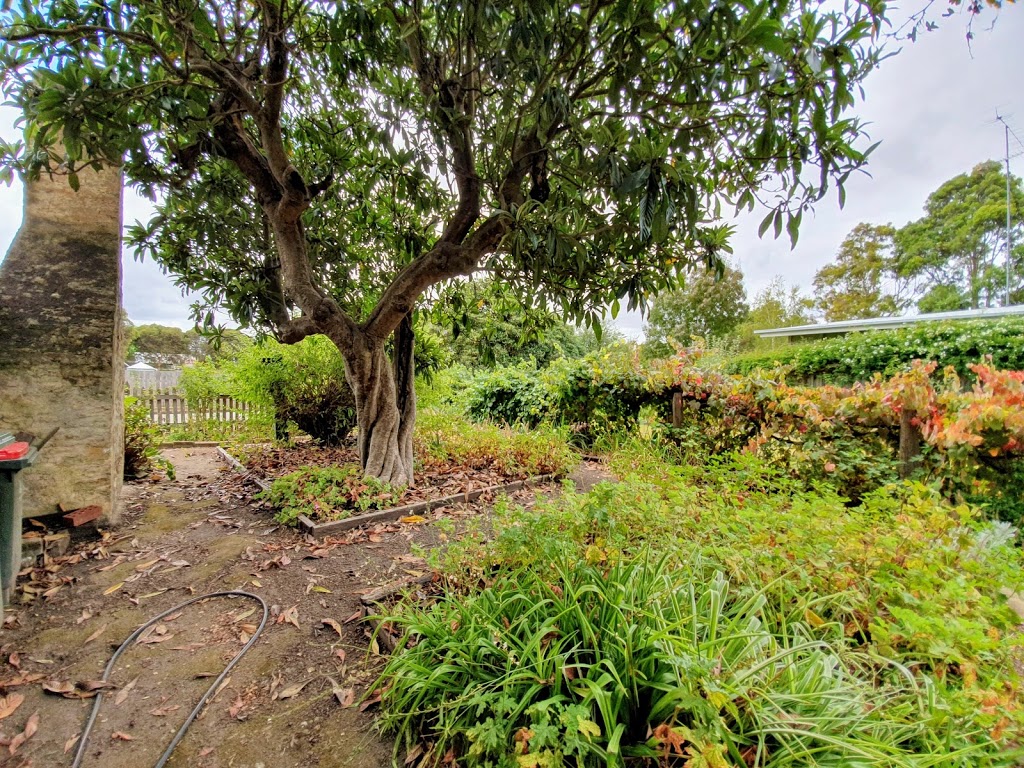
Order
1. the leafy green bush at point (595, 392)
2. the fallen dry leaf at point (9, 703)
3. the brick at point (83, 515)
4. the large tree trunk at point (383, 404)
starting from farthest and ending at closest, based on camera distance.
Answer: the leafy green bush at point (595, 392) → the large tree trunk at point (383, 404) → the brick at point (83, 515) → the fallen dry leaf at point (9, 703)

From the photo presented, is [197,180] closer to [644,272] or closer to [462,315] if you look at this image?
[462,315]

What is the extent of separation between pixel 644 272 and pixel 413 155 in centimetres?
166

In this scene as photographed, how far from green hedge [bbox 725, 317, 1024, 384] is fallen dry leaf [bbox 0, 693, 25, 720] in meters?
6.41

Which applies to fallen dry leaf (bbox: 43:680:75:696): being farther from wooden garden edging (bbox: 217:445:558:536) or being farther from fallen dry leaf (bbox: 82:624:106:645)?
wooden garden edging (bbox: 217:445:558:536)

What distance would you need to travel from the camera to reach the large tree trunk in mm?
3600

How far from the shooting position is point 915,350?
20.8 feet

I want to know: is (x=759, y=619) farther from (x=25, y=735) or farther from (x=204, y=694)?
(x=25, y=735)

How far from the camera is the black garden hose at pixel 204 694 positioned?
1.40 metres

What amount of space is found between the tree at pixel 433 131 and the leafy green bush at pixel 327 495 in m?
0.27

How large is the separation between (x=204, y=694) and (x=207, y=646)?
1.12 ft

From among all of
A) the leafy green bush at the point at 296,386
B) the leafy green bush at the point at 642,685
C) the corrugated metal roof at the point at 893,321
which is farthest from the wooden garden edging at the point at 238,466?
the corrugated metal roof at the point at 893,321

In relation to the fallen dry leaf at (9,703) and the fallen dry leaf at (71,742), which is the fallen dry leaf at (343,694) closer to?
the fallen dry leaf at (71,742)

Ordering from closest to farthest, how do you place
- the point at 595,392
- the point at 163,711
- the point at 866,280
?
the point at 163,711
the point at 595,392
the point at 866,280

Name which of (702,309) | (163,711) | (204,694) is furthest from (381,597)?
(702,309)
